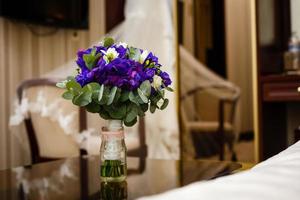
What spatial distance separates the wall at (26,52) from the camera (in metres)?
3.02

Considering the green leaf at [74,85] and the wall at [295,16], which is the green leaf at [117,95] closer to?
the green leaf at [74,85]

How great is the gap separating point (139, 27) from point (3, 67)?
1.05 meters

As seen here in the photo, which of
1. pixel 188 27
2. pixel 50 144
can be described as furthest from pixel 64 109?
pixel 188 27

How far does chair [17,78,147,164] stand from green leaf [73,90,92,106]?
139 centimetres

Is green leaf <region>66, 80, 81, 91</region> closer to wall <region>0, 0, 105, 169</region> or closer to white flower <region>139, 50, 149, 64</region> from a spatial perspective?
white flower <region>139, 50, 149, 64</region>

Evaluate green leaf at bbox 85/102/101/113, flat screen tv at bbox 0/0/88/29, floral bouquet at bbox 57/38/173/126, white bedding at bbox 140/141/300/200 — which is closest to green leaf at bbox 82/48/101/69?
floral bouquet at bbox 57/38/173/126

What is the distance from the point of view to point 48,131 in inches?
95.4

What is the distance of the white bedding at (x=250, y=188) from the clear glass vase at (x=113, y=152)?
751 millimetres

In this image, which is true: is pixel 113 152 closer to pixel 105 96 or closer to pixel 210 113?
pixel 105 96

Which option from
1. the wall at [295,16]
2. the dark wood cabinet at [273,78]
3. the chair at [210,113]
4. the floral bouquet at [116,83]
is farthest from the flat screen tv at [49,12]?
the floral bouquet at [116,83]

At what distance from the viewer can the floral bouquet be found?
1.05 m

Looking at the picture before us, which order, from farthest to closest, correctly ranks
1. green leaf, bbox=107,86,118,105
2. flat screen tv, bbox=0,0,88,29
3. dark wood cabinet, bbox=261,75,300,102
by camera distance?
flat screen tv, bbox=0,0,88,29
dark wood cabinet, bbox=261,75,300,102
green leaf, bbox=107,86,118,105

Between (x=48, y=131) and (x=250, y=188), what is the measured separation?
86.4 inches

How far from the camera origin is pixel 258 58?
2406 millimetres
